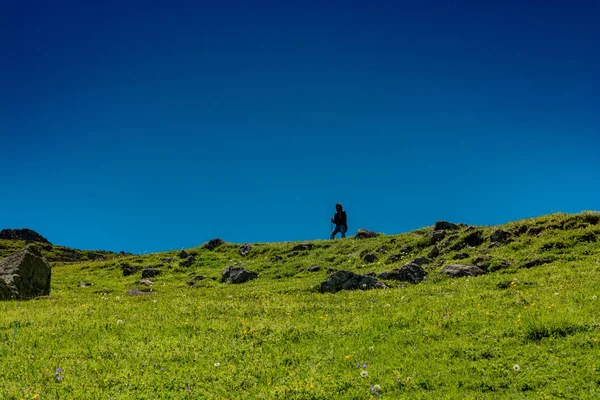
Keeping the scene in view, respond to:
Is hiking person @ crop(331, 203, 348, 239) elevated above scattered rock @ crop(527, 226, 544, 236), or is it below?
above

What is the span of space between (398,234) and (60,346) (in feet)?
101

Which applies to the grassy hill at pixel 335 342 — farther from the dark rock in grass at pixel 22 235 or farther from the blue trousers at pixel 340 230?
the dark rock in grass at pixel 22 235

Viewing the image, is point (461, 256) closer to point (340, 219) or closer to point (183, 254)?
point (340, 219)

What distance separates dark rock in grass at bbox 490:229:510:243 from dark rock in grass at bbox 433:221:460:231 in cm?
559

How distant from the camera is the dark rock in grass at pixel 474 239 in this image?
1246 inches

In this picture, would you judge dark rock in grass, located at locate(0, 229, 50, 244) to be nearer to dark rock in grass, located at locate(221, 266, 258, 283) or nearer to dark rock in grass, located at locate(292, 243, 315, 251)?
dark rock in grass, located at locate(292, 243, 315, 251)

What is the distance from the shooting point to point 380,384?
11.4 m

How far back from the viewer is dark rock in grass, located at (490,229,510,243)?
30.3m

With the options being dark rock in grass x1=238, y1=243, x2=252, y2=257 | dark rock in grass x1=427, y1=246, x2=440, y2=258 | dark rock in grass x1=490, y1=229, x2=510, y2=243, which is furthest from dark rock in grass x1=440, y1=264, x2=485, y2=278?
dark rock in grass x1=238, y1=243, x2=252, y2=257

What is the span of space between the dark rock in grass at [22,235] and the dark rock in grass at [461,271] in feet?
512

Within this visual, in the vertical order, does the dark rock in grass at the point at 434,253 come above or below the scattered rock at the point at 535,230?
below

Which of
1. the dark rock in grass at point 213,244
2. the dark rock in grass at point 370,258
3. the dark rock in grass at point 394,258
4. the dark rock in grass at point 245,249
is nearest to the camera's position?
the dark rock in grass at point 394,258

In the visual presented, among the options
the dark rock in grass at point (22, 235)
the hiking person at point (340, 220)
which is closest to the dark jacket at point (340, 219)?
the hiking person at point (340, 220)

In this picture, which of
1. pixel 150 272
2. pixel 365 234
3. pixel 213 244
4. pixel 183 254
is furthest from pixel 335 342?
pixel 213 244
